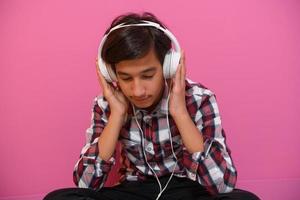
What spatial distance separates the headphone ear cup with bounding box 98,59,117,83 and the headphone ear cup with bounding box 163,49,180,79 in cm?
15

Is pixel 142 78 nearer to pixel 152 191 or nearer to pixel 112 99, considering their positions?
pixel 112 99

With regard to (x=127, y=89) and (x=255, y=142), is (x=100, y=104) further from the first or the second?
(x=255, y=142)

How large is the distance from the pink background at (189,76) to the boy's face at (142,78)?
43 cm

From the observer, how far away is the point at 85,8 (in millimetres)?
1424

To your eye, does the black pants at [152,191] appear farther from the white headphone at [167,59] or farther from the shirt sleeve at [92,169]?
the white headphone at [167,59]

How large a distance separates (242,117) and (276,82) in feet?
0.61

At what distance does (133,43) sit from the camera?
100 cm

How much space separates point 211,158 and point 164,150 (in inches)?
6.8

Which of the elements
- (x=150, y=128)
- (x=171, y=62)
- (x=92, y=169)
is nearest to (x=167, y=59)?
(x=171, y=62)

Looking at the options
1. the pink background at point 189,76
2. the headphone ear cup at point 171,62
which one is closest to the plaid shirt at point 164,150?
the headphone ear cup at point 171,62

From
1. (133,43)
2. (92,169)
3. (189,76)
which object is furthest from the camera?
(189,76)

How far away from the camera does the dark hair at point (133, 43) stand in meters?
1.00

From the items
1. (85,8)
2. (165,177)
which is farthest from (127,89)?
(85,8)

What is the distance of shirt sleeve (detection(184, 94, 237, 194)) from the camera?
3.47ft
